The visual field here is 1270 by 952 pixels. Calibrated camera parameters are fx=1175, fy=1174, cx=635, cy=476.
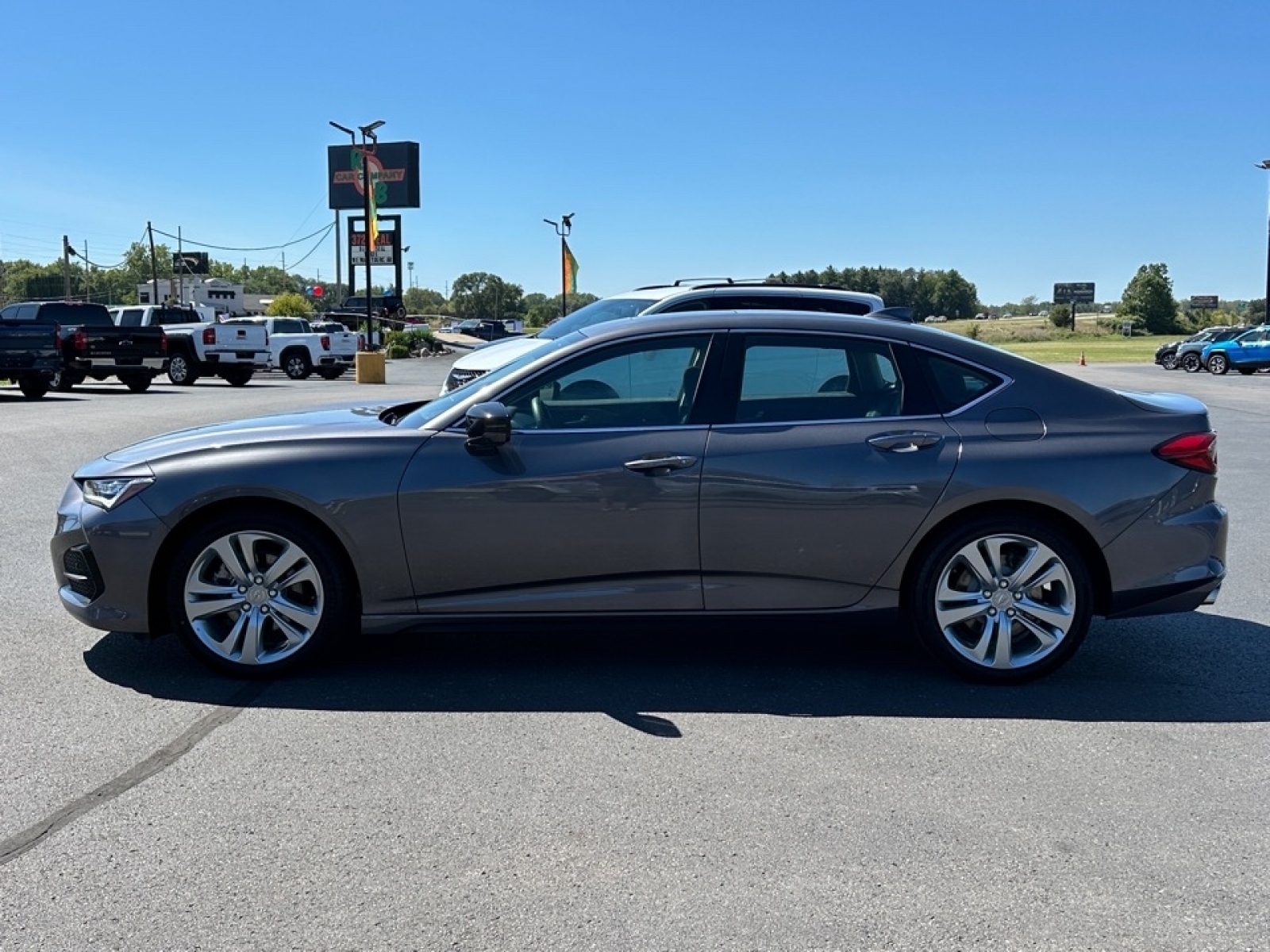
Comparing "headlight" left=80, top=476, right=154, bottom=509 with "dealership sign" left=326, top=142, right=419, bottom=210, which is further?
"dealership sign" left=326, top=142, right=419, bottom=210

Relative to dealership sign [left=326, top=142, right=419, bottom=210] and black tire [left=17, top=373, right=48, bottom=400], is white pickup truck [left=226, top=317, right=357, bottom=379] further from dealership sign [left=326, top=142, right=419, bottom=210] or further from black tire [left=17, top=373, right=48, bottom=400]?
dealership sign [left=326, top=142, right=419, bottom=210]

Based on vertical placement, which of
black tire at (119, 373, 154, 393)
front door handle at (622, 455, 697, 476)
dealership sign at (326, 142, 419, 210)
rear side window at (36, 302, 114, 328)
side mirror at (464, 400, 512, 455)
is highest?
dealership sign at (326, 142, 419, 210)

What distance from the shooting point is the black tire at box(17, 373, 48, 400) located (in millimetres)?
21462

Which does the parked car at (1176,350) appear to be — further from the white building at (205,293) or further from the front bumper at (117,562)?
the white building at (205,293)

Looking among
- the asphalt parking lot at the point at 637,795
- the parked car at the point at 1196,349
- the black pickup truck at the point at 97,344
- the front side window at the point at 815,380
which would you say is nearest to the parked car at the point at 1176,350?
the parked car at the point at 1196,349

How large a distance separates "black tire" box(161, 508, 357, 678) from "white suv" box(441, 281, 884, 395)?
202 inches

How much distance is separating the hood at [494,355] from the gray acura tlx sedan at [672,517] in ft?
21.0

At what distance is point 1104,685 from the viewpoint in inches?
203

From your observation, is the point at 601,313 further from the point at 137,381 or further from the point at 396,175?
the point at 396,175

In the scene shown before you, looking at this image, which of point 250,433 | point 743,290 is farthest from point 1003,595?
point 743,290

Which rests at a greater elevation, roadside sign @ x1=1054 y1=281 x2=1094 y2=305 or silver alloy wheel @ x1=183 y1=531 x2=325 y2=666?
roadside sign @ x1=1054 y1=281 x2=1094 y2=305

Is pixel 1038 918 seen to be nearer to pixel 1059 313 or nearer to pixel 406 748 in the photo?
pixel 406 748

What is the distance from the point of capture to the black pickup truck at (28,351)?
20.4m

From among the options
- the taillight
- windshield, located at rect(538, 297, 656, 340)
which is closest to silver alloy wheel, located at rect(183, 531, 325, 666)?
the taillight
